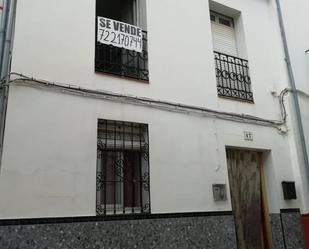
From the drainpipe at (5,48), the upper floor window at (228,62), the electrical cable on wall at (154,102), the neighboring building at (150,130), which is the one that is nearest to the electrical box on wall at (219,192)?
the neighboring building at (150,130)

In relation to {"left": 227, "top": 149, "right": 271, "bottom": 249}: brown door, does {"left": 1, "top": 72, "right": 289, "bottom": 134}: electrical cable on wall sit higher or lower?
higher

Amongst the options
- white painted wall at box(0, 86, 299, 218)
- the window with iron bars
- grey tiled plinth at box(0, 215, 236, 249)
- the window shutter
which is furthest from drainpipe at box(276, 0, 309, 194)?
the window with iron bars

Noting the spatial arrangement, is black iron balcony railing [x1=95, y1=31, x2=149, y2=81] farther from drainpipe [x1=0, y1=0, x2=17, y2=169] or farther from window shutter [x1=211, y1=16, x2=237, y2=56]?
window shutter [x1=211, y1=16, x2=237, y2=56]

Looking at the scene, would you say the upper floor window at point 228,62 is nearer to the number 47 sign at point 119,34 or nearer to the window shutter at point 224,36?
the window shutter at point 224,36

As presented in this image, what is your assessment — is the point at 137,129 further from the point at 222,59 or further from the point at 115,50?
the point at 222,59

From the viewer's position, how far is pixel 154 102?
5.39 metres

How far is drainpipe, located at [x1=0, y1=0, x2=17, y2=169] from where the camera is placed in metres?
4.09

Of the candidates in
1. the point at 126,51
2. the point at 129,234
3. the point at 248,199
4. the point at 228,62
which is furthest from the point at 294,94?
the point at 129,234

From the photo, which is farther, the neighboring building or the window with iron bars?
the window with iron bars

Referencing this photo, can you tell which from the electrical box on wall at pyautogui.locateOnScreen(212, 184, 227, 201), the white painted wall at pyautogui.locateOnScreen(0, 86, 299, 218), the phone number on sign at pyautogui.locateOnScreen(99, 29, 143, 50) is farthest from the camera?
the electrical box on wall at pyautogui.locateOnScreen(212, 184, 227, 201)

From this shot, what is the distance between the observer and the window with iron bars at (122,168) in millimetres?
4828

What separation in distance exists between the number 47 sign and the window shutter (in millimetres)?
2039

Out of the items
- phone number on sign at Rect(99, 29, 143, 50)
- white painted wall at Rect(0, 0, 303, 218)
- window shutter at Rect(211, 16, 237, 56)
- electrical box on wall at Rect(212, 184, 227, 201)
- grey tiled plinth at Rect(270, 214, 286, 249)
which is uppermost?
window shutter at Rect(211, 16, 237, 56)

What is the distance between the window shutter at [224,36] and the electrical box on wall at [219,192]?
2871 millimetres
